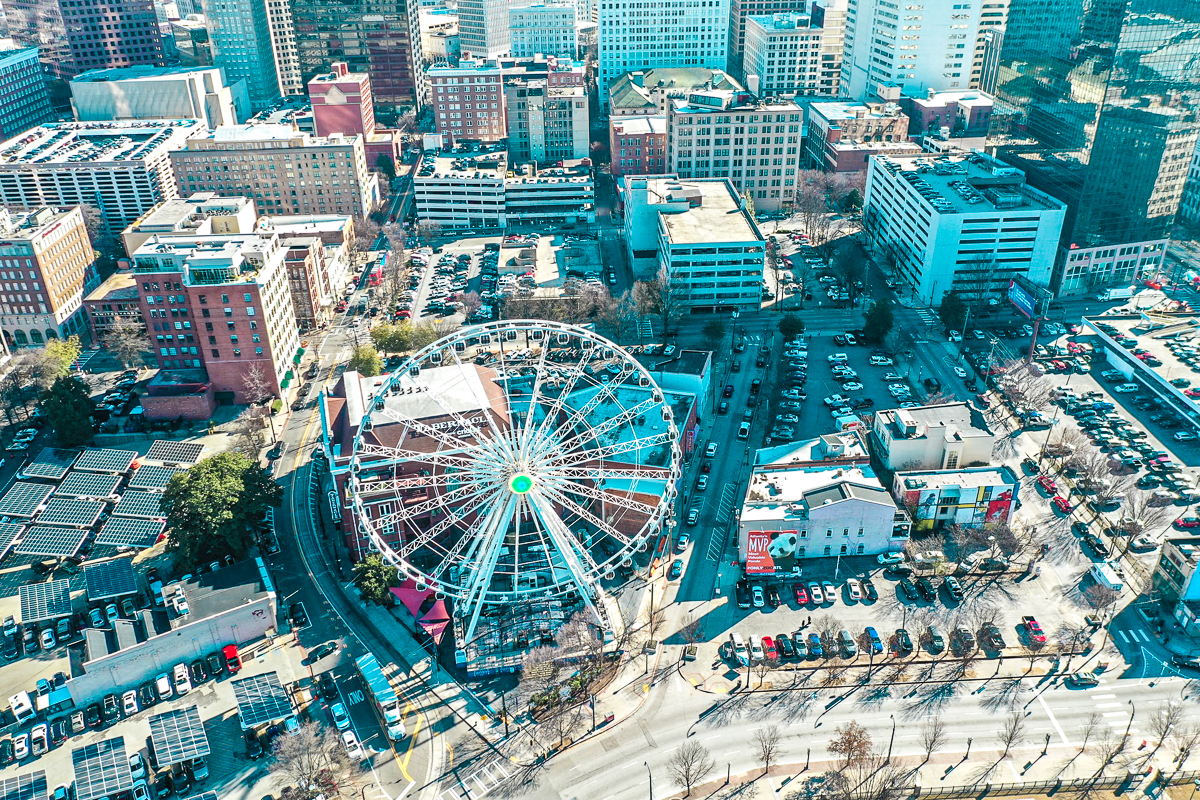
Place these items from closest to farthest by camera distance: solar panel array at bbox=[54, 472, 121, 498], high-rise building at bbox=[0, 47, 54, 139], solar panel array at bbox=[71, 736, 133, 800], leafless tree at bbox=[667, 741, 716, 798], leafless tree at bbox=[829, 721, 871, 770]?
solar panel array at bbox=[71, 736, 133, 800] < leafless tree at bbox=[829, 721, 871, 770] < leafless tree at bbox=[667, 741, 716, 798] < solar panel array at bbox=[54, 472, 121, 498] < high-rise building at bbox=[0, 47, 54, 139]

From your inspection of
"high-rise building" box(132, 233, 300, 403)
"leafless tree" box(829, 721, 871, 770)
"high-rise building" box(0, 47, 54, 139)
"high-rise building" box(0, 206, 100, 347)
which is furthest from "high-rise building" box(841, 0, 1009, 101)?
"high-rise building" box(0, 47, 54, 139)

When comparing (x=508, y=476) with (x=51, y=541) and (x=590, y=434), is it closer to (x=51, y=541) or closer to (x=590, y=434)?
(x=590, y=434)

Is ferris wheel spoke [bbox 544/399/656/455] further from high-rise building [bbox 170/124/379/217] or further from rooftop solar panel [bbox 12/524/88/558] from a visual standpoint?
high-rise building [bbox 170/124/379/217]

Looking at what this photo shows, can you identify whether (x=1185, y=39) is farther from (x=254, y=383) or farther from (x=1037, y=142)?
(x=254, y=383)

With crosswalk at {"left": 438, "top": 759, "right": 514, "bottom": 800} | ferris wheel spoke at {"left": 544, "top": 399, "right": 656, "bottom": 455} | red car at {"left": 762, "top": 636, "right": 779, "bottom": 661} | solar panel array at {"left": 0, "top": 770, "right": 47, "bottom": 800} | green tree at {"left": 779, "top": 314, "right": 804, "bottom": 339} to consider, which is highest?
ferris wheel spoke at {"left": 544, "top": 399, "right": 656, "bottom": 455}

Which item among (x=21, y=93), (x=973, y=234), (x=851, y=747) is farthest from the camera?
(x=21, y=93)

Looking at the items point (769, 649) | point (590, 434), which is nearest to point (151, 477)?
point (590, 434)
